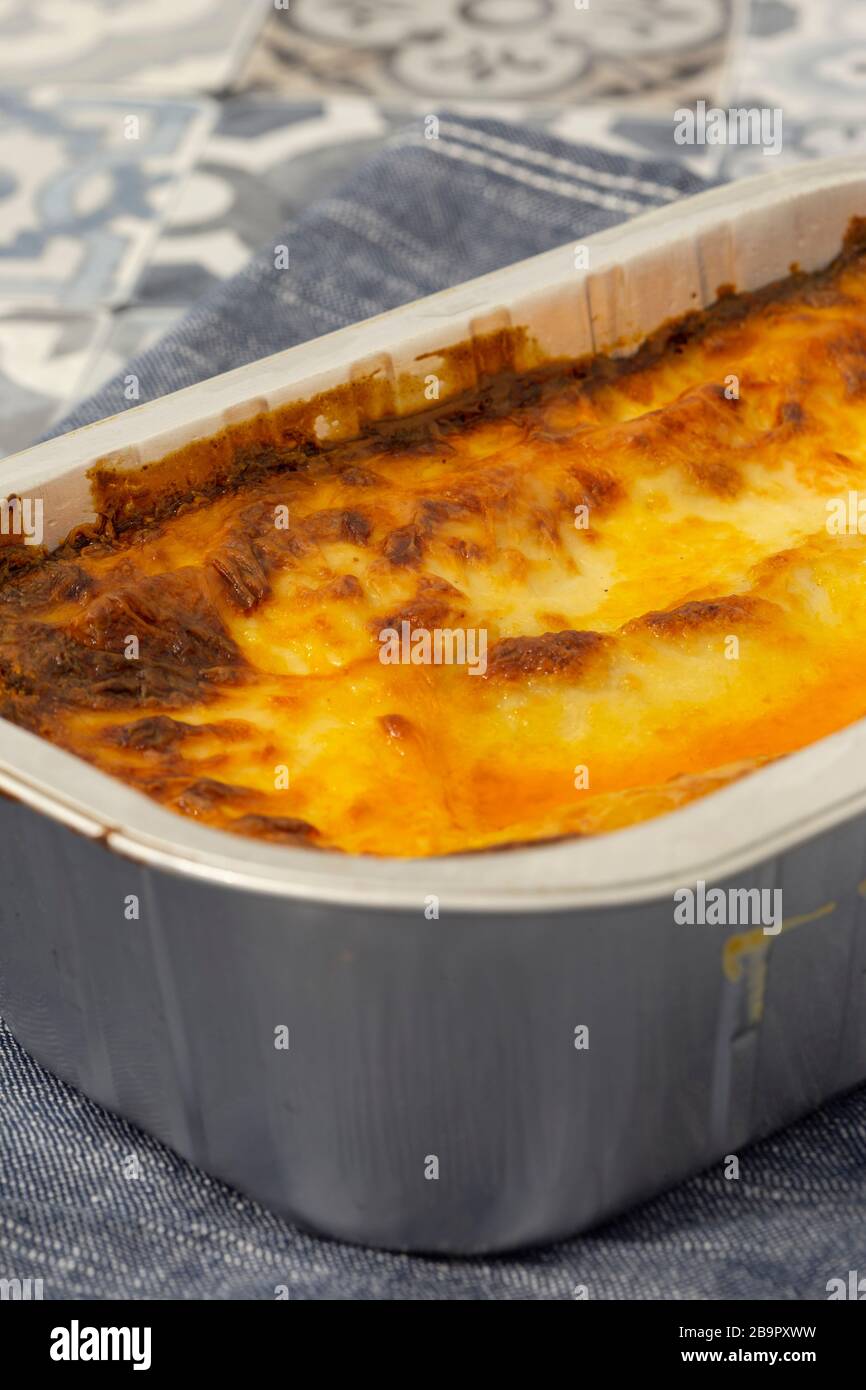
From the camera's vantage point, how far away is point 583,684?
153 centimetres

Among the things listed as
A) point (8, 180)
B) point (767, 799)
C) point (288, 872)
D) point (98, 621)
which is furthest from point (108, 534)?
point (8, 180)

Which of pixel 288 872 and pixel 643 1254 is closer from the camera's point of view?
pixel 288 872

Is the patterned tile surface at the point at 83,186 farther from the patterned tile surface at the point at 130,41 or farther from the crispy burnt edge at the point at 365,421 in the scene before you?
the crispy burnt edge at the point at 365,421

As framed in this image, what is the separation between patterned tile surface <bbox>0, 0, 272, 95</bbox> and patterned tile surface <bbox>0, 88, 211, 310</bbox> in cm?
9

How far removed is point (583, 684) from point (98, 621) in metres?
0.41

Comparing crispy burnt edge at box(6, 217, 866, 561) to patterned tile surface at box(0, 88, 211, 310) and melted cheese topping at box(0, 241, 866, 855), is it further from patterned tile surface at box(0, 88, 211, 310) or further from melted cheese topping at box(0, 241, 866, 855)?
patterned tile surface at box(0, 88, 211, 310)

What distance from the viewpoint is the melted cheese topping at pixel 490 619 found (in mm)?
1425

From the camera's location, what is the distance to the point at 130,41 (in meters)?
3.48

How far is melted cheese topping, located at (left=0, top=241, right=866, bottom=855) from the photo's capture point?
1425 mm

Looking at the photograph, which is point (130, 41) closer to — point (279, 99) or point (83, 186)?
point (279, 99)

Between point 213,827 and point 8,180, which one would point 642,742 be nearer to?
point 213,827

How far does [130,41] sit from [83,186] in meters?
0.54

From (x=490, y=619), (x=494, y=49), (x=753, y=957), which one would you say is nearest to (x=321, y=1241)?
(x=753, y=957)

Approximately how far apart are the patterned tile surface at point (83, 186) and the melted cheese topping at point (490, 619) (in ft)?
3.98
